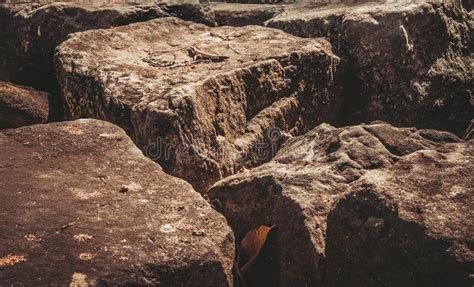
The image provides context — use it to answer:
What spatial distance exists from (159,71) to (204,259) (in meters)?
2.13

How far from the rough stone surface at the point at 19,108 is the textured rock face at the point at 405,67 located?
2107 millimetres

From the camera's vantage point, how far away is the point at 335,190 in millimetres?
3318

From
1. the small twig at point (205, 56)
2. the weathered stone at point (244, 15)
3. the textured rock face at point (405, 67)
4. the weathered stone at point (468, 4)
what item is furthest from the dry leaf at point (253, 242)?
the weathered stone at point (468, 4)

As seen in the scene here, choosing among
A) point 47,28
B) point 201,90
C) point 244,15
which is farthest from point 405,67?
point 47,28

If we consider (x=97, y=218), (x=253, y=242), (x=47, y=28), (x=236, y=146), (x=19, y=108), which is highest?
(x=47, y=28)

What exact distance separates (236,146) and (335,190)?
1079 millimetres

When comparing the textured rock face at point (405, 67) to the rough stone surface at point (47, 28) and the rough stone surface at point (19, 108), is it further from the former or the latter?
the rough stone surface at point (19, 108)

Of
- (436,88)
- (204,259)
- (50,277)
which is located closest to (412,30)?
(436,88)

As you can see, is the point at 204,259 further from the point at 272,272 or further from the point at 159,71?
the point at 159,71

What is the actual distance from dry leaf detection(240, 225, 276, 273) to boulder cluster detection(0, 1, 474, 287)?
1 cm

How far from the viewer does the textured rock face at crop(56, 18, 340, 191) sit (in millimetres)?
3969

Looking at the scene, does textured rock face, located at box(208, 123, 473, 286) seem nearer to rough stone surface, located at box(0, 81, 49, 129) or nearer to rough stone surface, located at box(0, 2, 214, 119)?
rough stone surface, located at box(0, 81, 49, 129)

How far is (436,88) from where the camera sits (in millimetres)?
4918

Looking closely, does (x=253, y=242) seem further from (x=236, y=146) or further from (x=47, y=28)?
(x=47, y=28)
